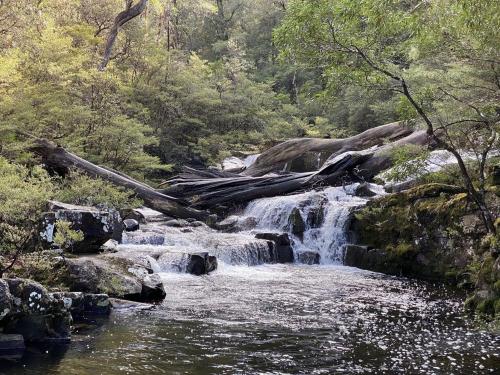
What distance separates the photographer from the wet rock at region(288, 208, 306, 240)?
55.2 feet

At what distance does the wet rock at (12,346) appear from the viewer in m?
6.51

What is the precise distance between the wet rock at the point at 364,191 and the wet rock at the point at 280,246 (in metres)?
3.80

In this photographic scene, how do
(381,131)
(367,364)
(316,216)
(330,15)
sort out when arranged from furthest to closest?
(381,131), (316,216), (330,15), (367,364)

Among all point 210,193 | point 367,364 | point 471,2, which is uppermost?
point 471,2

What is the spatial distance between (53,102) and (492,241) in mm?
A: 14412

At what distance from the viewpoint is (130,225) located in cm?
1539

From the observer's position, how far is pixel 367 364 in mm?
6707

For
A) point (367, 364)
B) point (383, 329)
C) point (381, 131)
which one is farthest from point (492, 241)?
point (381, 131)

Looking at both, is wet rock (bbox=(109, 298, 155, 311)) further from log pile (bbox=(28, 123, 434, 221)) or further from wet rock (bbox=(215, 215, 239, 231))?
wet rock (bbox=(215, 215, 239, 231))

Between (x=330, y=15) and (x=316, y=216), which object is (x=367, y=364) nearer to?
(x=330, y=15)

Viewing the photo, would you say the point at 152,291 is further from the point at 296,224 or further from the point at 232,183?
the point at 232,183

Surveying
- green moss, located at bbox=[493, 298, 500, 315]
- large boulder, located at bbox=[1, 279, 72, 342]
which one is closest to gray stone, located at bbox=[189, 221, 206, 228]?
large boulder, located at bbox=[1, 279, 72, 342]

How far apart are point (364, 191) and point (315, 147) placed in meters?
6.31

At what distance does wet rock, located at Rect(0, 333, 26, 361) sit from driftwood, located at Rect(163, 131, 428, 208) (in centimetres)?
1152
